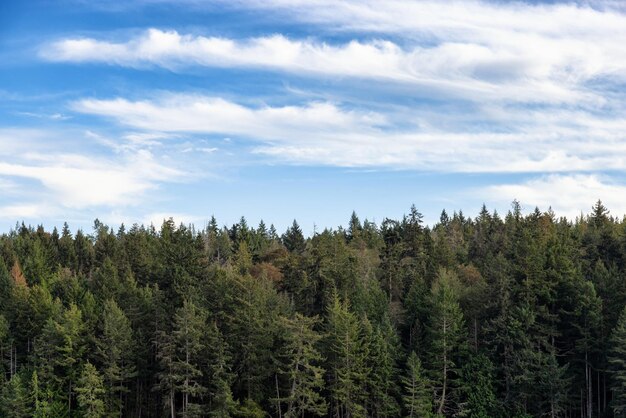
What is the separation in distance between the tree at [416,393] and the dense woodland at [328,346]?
0.20m

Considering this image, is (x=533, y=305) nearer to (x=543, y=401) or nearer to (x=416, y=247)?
(x=543, y=401)

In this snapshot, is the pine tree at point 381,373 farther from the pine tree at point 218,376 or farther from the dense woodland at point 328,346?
the pine tree at point 218,376

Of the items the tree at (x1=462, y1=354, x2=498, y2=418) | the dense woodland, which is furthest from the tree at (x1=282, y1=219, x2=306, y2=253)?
the tree at (x1=462, y1=354, x2=498, y2=418)

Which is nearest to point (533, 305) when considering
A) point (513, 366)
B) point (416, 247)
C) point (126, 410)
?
point (513, 366)

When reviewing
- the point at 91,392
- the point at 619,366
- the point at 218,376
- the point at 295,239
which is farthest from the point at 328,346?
the point at 295,239

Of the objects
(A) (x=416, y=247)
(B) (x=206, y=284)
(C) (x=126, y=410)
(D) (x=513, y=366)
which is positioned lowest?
(C) (x=126, y=410)

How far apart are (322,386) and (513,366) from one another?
2129 cm

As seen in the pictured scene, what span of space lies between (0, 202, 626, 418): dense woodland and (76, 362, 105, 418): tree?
0.22 m

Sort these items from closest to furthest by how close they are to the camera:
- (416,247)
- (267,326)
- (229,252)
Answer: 1. (267,326)
2. (416,247)
3. (229,252)

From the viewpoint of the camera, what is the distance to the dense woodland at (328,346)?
66.9m

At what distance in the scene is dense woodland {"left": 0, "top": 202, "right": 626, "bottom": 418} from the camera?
2633 inches

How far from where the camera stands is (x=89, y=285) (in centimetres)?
10175

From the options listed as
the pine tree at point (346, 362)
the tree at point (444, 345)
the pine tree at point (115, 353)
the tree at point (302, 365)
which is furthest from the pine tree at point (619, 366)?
the pine tree at point (115, 353)

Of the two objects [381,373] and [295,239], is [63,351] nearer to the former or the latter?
[381,373]
